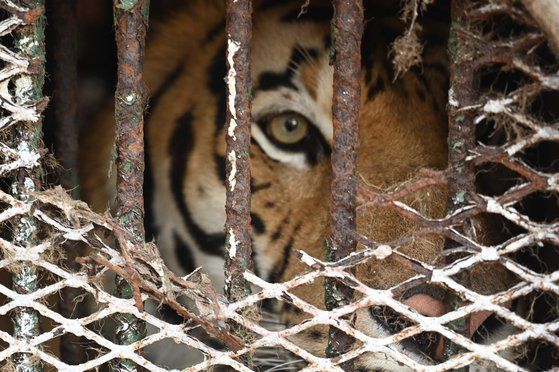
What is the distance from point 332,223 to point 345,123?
0.42 feet

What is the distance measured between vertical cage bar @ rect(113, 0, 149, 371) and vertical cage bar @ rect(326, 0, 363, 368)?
0.81ft

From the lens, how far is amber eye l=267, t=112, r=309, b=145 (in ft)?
4.65

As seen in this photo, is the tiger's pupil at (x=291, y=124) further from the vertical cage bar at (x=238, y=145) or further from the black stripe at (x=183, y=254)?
the vertical cage bar at (x=238, y=145)

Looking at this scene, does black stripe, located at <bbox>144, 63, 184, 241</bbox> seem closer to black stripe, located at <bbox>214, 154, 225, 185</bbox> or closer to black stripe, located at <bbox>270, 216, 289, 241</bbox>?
black stripe, located at <bbox>214, 154, 225, 185</bbox>

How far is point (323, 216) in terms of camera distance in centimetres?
134

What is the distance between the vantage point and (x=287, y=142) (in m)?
1.42

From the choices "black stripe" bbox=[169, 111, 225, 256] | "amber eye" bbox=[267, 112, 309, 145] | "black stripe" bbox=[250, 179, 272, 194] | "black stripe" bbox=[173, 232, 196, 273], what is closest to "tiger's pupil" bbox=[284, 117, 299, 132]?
"amber eye" bbox=[267, 112, 309, 145]

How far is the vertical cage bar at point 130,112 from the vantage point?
0.91 meters

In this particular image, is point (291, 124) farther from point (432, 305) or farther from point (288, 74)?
point (432, 305)

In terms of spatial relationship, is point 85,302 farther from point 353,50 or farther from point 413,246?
point 353,50

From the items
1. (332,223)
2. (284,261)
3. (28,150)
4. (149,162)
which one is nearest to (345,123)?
(332,223)

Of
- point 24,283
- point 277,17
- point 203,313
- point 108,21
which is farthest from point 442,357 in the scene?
point 108,21

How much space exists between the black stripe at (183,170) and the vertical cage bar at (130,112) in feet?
1.74

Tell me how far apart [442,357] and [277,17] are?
28.8 inches
